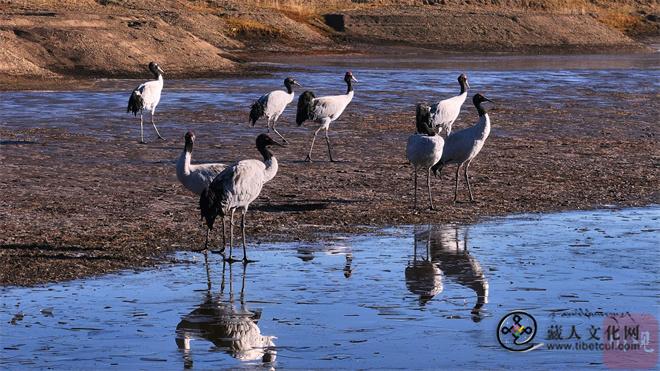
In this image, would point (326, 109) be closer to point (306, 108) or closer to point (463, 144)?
point (306, 108)

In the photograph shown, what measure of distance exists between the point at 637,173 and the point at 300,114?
18.5ft

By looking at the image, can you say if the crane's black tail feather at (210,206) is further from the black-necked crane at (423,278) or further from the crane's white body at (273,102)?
the crane's white body at (273,102)

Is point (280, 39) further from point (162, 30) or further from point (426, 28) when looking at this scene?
point (162, 30)

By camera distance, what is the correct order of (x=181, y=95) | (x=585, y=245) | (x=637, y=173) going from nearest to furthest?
1. (x=585, y=245)
2. (x=637, y=173)
3. (x=181, y=95)

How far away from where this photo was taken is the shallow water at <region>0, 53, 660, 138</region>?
25.7 metres

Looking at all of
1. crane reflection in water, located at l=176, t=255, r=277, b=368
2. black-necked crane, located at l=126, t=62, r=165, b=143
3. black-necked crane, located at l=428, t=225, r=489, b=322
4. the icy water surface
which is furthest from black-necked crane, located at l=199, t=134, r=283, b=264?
black-necked crane, located at l=126, t=62, r=165, b=143

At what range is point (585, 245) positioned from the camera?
13.5m

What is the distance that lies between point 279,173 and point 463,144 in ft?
11.0

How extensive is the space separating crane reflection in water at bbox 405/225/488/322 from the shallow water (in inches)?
399

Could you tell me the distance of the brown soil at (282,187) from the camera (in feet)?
43.0

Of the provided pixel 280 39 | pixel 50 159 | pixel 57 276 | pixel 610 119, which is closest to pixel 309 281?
pixel 57 276

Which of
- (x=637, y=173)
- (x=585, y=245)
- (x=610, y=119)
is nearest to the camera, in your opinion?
(x=585, y=245)

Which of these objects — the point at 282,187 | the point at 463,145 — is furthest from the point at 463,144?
the point at 282,187

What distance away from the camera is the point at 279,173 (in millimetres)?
18203
